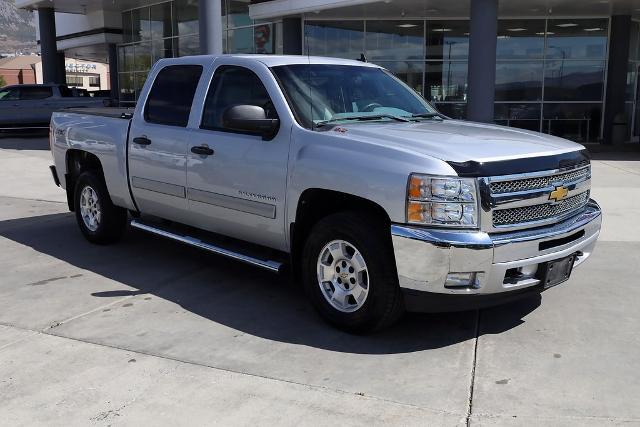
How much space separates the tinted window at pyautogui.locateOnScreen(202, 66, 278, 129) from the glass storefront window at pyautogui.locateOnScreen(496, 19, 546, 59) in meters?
16.1

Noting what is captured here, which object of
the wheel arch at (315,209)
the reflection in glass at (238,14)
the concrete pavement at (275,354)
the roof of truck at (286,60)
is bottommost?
the concrete pavement at (275,354)

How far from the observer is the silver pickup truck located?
4.08 m

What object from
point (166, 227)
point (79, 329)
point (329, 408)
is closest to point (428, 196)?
point (329, 408)

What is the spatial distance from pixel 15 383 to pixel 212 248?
2035 mm

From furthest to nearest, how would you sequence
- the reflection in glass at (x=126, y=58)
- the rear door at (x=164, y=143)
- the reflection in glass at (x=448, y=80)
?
1. the reflection in glass at (x=126, y=58)
2. the reflection in glass at (x=448, y=80)
3. the rear door at (x=164, y=143)

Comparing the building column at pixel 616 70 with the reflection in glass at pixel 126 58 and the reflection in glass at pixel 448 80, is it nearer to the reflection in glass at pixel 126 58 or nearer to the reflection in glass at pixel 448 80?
the reflection in glass at pixel 448 80

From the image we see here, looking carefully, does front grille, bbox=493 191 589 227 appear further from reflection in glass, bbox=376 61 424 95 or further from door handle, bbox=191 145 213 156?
reflection in glass, bbox=376 61 424 95

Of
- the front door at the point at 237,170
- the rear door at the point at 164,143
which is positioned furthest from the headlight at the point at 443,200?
the rear door at the point at 164,143

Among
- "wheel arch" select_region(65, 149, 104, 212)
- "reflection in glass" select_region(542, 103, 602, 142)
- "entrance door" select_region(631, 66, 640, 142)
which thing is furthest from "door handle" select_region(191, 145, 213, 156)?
"entrance door" select_region(631, 66, 640, 142)

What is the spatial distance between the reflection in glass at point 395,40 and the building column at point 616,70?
565cm

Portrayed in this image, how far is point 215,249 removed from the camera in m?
5.56

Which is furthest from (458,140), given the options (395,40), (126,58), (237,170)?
(126,58)

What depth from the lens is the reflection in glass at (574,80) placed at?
19797 mm

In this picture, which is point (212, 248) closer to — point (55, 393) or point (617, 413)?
point (55, 393)
